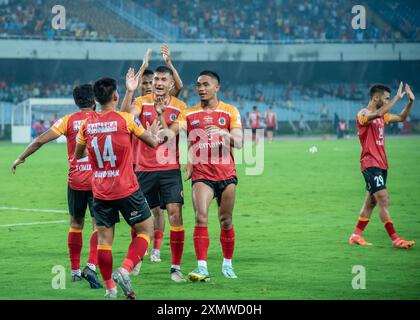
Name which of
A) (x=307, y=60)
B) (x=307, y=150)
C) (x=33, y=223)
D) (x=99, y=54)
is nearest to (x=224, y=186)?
(x=33, y=223)

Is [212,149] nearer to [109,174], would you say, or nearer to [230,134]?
[230,134]

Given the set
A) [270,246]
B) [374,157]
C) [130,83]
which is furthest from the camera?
[374,157]

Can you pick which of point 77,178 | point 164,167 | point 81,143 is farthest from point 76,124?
point 164,167

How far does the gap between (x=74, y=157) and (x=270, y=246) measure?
400 cm

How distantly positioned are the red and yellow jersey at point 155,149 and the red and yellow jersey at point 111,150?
187cm

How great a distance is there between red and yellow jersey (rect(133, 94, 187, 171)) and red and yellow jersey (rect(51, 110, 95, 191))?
93cm

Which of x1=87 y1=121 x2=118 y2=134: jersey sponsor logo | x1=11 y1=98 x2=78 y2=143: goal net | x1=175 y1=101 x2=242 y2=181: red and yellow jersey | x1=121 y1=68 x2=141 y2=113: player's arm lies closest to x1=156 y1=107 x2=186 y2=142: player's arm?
x1=175 y1=101 x2=242 y2=181: red and yellow jersey

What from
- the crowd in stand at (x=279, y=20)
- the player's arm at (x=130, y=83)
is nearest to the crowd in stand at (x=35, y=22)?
the crowd in stand at (x=279, y=20)

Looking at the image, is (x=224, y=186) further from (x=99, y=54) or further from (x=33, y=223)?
(x=99, y=54)

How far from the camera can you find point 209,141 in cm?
1097

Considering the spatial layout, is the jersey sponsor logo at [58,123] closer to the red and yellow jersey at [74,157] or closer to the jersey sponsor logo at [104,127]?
the red and yellow jersey at [74,157]

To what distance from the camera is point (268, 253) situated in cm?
1290

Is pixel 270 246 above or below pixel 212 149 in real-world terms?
below

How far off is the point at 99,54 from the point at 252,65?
1373cm
